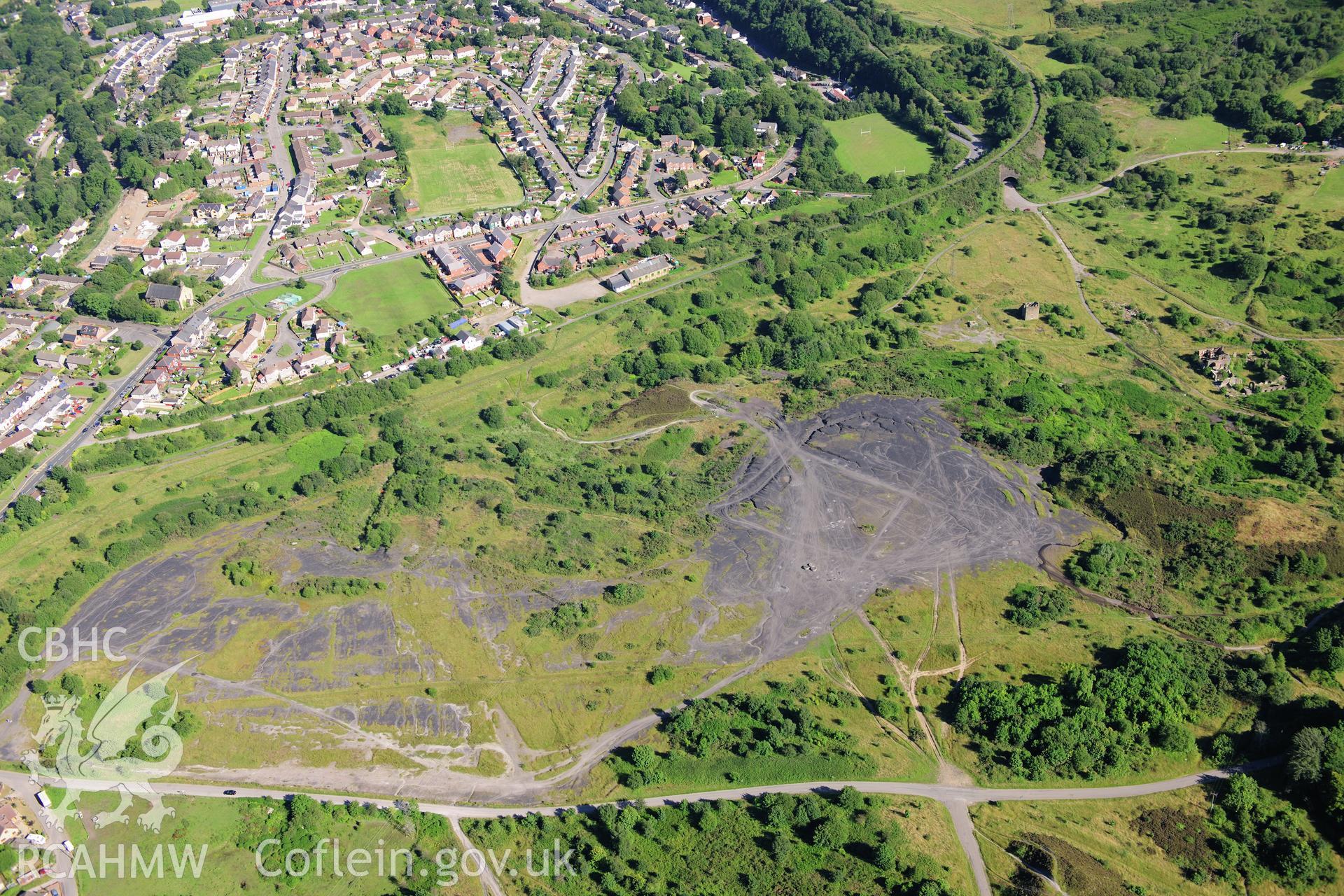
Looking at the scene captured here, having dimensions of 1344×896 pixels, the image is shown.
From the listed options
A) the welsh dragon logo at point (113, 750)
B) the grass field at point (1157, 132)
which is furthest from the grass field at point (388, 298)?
the grass field at point (1157, 132)

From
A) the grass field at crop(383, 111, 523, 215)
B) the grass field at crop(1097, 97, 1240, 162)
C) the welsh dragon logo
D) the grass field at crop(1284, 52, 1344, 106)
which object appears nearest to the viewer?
the welsh dragon logo

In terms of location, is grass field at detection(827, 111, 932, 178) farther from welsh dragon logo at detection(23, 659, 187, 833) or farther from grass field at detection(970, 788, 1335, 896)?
welsh dragon logo at detection(23, 659, 187, 833)

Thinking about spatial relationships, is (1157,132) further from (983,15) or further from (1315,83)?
(983,15)

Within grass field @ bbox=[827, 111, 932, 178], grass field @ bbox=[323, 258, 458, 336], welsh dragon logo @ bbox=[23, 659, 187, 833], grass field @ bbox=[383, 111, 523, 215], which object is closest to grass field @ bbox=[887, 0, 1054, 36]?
grass field @ bbox=[827, 111, 932, 178]

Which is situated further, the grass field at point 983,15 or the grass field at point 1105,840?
the grass field at point 983,15

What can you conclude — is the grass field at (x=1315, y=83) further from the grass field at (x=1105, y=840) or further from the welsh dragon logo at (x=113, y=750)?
the welsh dragon logo at (x=113, y=750)

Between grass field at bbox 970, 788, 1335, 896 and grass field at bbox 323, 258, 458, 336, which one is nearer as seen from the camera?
grass field at bbox 970, 788, 1335, 896
